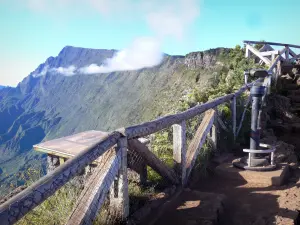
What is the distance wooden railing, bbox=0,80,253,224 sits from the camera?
5.32ft

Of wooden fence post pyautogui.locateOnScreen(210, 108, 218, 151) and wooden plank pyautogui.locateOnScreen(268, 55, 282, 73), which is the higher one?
wooden plank pyautogui.locateOnScreen(268, 55, 282, 73)

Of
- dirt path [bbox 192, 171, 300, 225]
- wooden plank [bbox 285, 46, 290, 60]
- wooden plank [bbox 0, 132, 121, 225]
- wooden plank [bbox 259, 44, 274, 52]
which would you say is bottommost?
dirt path [bbox 192, 171, 300, 225]

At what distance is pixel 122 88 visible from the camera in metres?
175

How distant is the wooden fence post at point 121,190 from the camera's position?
266 centimetres

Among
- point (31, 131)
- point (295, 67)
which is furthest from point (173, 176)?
point (31, 131)

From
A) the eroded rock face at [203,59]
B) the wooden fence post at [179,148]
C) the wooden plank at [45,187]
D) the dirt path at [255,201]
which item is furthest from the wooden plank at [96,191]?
the eroded rock face at [203,59]

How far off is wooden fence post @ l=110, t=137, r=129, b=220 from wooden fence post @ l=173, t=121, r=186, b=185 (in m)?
1.26

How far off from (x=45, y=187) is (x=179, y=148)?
230 centimetres

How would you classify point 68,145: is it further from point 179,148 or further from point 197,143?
point 197,143

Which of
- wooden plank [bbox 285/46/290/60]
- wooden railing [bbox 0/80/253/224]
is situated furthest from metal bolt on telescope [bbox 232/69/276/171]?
wooden plank [bbox 285/46/290/60]

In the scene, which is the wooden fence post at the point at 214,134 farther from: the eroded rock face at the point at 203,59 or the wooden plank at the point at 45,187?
the eroded rock face at the point at 203,59

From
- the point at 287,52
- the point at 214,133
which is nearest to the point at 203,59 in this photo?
the point at 287,52

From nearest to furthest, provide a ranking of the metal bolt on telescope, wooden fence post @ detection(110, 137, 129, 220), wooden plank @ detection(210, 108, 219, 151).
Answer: wooden fence post @ detection(110, 137, 129, 220), the metal bolt on telescope, wooden plank @ detection(210, 108, 219, 151)

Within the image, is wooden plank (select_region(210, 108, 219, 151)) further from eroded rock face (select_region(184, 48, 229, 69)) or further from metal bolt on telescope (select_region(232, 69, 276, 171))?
eroded rock face (select_region(184, 48, 229, 69))
